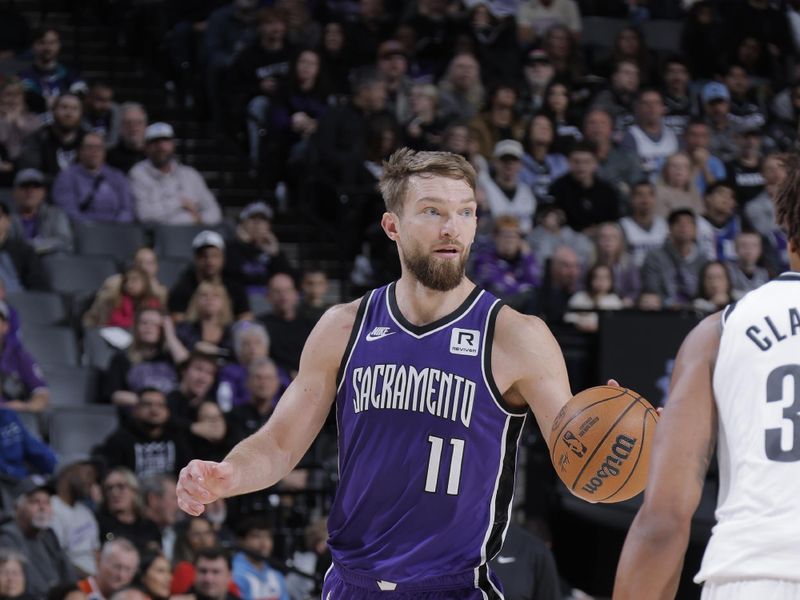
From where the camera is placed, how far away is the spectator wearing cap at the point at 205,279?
11250mm

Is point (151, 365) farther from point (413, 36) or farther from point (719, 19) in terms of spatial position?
point (719, 19)

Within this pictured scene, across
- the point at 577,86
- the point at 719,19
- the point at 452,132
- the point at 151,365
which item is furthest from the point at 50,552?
the point at 719,19

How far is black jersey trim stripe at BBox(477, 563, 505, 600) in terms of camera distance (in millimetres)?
4875

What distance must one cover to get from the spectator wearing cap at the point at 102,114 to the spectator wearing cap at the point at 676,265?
15.8 ft

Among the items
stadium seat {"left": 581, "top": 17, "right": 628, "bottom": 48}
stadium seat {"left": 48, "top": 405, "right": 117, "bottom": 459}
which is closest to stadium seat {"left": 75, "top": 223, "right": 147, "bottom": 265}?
stadium seat {"left": 48, "top": 405, "right": 117, "bottom": 459}

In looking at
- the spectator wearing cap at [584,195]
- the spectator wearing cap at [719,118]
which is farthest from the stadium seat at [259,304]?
the spectator wearing cap at [719,118]

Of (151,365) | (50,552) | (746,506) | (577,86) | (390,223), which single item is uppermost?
(577,86)

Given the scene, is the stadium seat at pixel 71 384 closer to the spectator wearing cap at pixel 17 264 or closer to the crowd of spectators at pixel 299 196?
the crowd of spectators at pixel 299 196

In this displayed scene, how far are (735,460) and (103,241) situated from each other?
9.29 m

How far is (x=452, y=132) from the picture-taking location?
41.7 feet

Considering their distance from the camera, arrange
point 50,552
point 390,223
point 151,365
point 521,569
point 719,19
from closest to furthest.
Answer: point 390,223 < point 521,569 < point 50,552 < point 151,365 < point 719,19

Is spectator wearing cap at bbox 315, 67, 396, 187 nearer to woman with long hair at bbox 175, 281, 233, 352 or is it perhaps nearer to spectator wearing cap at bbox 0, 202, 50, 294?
woman with long hair at bbox 175, 281, 233, 352

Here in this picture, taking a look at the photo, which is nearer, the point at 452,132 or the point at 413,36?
the point at 452,132

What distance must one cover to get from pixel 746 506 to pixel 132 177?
9.85 meters
